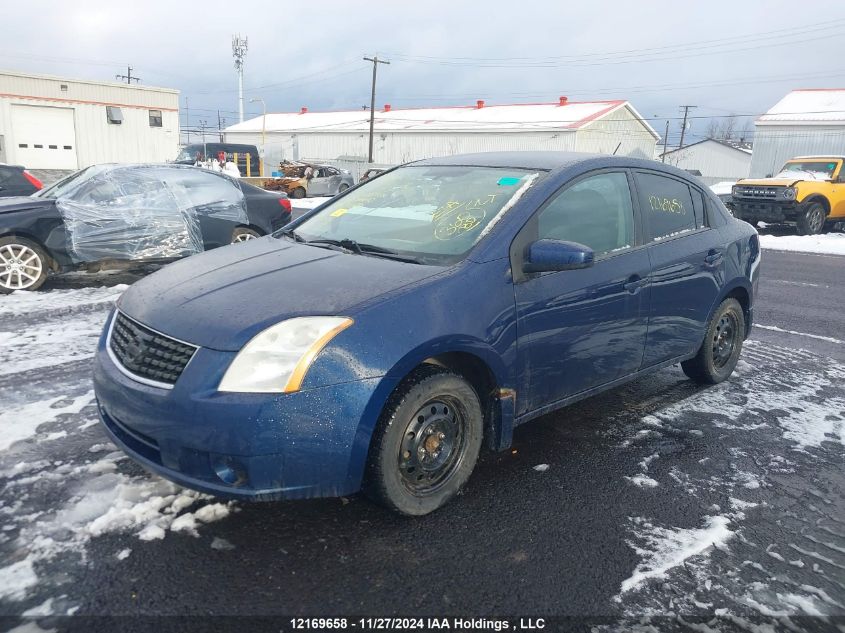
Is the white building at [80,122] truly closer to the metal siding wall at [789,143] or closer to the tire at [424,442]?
the tire at [424,442]

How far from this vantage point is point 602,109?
4009cm

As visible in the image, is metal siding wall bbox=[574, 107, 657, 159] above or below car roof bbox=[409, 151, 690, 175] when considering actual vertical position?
above

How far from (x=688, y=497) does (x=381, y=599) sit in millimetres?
1694

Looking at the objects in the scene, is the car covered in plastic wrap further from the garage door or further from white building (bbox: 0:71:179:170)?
the garage door

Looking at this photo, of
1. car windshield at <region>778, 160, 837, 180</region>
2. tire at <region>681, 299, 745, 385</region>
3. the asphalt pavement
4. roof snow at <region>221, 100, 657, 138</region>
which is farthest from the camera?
roof snow at <region>221, 100, 657, 138</region>

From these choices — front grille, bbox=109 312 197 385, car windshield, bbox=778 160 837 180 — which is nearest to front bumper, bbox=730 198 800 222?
car windshield, bbox=778 160 837 180

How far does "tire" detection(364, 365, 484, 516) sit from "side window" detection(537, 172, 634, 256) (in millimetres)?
993

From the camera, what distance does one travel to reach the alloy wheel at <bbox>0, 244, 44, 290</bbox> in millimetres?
7234

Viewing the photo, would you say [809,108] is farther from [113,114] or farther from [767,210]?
[113,114]

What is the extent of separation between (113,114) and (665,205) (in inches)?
1326

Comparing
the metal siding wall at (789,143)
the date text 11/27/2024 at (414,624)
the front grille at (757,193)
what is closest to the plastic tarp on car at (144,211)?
the date text 11/27/2024 at (414,624)

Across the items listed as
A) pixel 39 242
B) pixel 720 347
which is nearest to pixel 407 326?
pixel 720 347

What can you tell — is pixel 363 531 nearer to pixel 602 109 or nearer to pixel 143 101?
pixel 143 101

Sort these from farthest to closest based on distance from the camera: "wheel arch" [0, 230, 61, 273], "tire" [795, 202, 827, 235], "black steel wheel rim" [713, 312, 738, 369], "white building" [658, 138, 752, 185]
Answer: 1. "white building" [658, 138, 752, 185]
2. "tire" [795, 202, 827, 235]
3. "wheel arch" [0, 230, 61, 273]
4. "black steel wheel rim" [713, 312, 738, 369]
